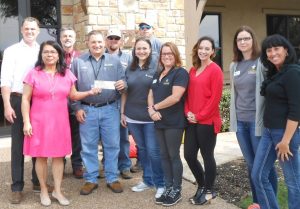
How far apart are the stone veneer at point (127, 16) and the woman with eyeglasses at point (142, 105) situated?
315cm

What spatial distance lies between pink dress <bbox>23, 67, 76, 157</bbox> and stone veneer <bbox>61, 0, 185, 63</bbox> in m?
3.45

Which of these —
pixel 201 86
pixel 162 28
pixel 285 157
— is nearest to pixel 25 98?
pixel 201 86

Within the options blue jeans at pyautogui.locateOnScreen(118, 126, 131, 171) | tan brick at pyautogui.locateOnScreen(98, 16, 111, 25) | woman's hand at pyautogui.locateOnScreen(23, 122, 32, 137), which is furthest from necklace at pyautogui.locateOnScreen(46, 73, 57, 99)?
tan brick at pyautogui.locateOnScreen(98, 16, 111, 25)

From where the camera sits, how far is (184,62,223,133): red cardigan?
4176 mm

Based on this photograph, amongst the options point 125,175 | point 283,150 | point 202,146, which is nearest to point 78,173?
point 125,175

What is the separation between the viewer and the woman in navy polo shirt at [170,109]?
4305mm

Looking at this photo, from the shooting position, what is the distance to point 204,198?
177 inches

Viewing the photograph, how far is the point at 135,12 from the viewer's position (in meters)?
7.97

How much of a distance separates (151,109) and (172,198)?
3.16 feet

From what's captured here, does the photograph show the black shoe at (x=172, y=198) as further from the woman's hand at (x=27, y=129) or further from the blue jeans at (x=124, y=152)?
the woman's hand at (x=27, y=129)

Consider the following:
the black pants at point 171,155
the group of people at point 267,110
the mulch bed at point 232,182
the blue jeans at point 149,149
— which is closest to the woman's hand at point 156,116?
the black pants at point 171,155

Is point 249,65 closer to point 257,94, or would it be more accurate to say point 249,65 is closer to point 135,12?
point 257,94

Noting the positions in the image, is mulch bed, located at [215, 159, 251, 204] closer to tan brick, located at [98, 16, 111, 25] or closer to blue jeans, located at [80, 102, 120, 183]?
blue jeans, located at [80, 102, 120, 183]

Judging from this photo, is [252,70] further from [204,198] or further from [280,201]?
[280,201]
